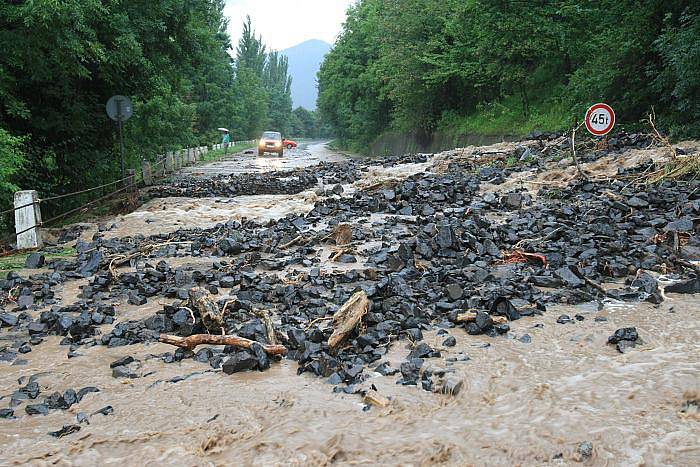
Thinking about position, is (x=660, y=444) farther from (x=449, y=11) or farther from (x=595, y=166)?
(x=449, y=11)

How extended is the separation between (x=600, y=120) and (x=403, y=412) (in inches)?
440

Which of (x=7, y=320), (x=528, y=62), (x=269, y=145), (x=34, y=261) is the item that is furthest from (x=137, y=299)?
(x=269, y=145)

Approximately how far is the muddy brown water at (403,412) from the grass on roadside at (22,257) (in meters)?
4.46

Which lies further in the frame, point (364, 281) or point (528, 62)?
point (528, 62)

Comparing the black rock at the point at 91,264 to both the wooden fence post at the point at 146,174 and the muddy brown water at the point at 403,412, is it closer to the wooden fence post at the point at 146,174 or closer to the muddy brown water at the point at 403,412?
the muddy brown water at the point at 403,412

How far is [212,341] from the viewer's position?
559 centimetres

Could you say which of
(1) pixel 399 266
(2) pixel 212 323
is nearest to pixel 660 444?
(2) pixel 212 323

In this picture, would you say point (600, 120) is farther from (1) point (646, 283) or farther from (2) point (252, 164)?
(2) point (252, 164)

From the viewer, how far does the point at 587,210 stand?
1037 cm

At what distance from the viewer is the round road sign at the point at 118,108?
15352 mm

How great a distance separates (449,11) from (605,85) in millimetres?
15762

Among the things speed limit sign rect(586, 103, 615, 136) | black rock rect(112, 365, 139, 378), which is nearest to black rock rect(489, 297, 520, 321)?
black rock rect(112, 365, 139, 378)

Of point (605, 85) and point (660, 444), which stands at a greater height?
point (605, 85)

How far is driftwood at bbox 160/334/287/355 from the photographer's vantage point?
17.4 feet
